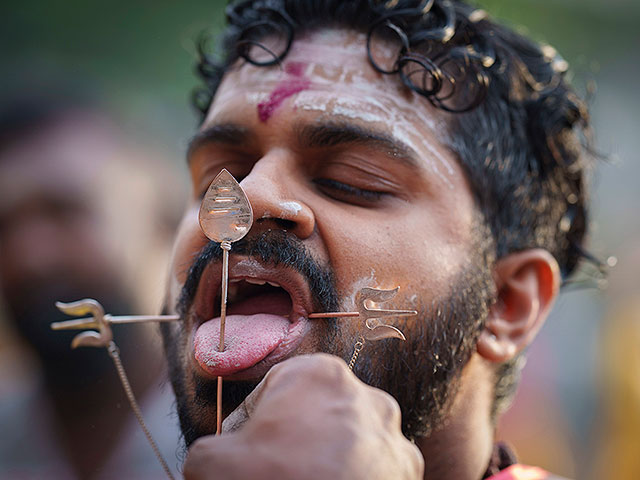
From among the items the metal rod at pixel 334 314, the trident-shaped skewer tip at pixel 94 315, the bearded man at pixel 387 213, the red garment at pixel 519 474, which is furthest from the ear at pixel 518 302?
the trident-shaped skewer tip at pixel 94 315

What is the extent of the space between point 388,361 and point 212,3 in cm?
509

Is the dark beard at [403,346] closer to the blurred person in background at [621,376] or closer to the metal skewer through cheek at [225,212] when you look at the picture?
the metal skewer through cheek at [225,212]

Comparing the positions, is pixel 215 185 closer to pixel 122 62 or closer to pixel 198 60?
pixel 198 60

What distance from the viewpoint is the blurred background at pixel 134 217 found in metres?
2.91

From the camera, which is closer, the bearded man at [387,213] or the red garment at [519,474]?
the bearded man at [387,213]

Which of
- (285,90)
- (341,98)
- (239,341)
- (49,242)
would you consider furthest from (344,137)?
(49,242)

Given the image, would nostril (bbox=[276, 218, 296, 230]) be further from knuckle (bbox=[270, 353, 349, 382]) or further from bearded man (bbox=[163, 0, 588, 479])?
knuckle (bbox=[270, 353, 349, 382])

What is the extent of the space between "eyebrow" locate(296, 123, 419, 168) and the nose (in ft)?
0.53

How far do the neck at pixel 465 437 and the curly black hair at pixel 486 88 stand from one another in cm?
18

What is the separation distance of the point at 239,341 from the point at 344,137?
23.3 inches

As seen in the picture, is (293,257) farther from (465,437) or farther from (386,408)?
(465,437)

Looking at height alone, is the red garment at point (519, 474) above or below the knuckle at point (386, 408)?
below

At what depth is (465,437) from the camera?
1.92 metres

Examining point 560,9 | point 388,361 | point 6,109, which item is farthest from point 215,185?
point 560,9
